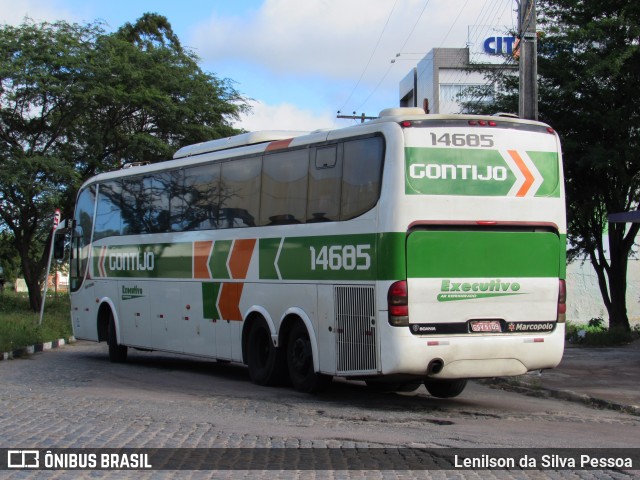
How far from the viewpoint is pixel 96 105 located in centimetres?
3338

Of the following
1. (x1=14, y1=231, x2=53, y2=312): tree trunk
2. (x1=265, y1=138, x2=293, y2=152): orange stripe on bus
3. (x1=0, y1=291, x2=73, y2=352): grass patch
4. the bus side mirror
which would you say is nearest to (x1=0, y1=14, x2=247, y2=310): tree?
(x1=14, y1=231, x2=53, y2=312): tree trunk

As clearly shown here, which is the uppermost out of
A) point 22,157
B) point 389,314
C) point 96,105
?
point 96,105

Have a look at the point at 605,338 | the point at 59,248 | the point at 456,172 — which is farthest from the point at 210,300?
the point at 605,338

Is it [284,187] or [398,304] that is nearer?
[398,304]

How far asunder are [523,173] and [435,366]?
279cm

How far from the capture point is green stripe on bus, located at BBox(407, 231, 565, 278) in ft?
38.1

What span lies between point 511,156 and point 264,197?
4.05 m

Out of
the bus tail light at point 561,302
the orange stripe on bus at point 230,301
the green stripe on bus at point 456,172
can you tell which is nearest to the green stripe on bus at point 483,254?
the bus tail light at point 561,302

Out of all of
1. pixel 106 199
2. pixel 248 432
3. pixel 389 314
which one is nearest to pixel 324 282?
pixel 389 314

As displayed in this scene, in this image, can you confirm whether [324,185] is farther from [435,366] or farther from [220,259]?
[220,259]

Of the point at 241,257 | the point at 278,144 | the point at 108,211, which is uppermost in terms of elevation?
the point at 278,144

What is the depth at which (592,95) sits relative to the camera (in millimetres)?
22984

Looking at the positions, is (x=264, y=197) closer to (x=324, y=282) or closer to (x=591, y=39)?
(x=324, y=282)

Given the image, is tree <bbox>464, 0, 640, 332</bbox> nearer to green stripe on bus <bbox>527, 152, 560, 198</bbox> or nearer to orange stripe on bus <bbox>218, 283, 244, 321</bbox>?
green stripe on bus <bbox>527, 152, 560, 198</bbox>
